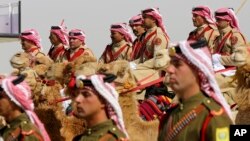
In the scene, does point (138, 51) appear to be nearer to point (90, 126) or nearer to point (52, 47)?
point (52, 47)

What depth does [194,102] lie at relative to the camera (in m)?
5.62

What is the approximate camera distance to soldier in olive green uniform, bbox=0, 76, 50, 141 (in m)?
6.68

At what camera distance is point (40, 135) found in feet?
22.0

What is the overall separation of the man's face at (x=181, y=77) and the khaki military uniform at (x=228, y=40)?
529 centimetres

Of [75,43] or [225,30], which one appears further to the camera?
[75,43]

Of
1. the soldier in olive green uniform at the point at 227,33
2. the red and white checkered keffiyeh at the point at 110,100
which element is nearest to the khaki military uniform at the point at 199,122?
the red and white checkered keffiyeh at the point at 110,100

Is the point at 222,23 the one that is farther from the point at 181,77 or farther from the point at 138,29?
the point at 181,77

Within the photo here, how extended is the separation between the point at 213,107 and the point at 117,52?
6465mm

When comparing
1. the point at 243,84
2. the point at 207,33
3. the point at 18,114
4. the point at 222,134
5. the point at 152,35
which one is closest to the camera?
the point at 222,134

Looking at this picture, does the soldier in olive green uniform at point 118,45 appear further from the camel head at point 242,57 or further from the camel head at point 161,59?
the camel head at point 242,57

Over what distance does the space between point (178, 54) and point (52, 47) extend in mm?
7725

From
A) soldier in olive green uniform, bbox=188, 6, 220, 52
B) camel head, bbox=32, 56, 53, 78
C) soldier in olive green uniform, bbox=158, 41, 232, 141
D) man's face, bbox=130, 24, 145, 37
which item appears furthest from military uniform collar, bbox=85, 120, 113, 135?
man's face, bbox=130, 24, 145, 37

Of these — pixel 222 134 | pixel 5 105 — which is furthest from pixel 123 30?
pixel 222 134

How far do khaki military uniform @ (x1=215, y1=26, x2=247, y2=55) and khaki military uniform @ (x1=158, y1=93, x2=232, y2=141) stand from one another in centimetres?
532
